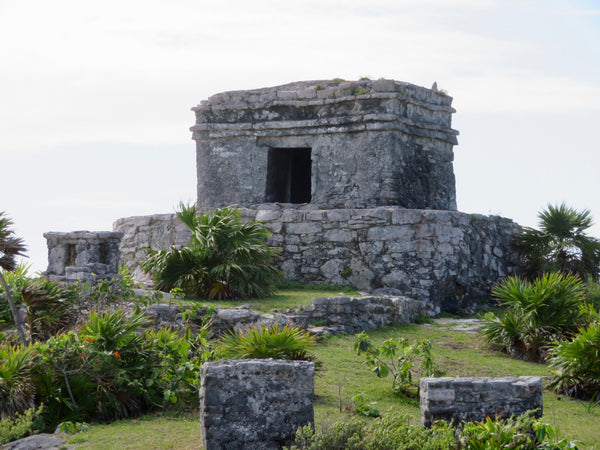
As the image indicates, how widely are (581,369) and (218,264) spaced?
5.37 meters

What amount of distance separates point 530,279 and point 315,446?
9447 millimetres

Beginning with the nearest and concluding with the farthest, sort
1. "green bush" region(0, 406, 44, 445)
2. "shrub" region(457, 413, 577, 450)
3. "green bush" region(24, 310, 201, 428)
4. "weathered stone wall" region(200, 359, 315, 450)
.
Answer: "shrub" region(457, 413, 577, 450)
"weathered stone wall" region(200, 359, 315, 450)
"green bush" region(0, 406, 44, 445)
"green bush" region(24, 310, 201, 428)

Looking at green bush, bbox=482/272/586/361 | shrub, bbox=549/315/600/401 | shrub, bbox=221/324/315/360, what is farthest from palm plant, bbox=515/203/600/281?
shrub, bbox=221/324/315/360

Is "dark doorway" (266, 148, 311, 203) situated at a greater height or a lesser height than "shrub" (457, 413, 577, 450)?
greater

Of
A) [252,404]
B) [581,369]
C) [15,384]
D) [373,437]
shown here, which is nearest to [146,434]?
[252,404]

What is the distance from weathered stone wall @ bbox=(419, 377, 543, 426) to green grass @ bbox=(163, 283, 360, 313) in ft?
14.9

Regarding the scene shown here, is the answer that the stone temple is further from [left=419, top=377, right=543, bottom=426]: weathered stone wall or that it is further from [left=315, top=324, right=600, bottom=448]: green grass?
[left=419, top=377, right=543, bottom=426]: weathered stone wall

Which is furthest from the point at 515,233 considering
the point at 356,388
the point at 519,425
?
the point at 519,425

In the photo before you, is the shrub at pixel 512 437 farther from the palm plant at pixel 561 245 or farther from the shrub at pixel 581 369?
the palm plant at pixel 561 245

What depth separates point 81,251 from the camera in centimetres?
1180

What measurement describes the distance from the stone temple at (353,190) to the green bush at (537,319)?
228cm

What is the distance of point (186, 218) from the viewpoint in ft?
43.6

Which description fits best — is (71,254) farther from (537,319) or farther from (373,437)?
(373,437)

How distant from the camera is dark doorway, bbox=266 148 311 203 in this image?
51.2 feet
